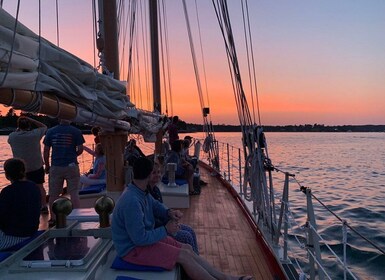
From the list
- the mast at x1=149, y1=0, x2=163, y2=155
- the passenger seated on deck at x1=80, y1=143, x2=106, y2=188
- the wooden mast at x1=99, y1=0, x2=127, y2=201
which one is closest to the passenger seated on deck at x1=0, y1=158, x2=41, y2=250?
the wooden mast at x1=99, y1=0, x2=127, y2=201

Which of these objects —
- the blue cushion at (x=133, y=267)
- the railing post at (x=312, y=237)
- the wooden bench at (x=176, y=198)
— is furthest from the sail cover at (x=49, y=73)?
the wooden bench at (x=176, y=198)

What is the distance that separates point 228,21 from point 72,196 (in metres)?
2.97

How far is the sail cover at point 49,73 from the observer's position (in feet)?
7.29

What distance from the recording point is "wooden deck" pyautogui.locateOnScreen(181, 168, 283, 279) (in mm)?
4133

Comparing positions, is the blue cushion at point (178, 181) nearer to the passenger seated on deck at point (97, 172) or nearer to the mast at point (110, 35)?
the passenger seated on deck at point (97, 172)

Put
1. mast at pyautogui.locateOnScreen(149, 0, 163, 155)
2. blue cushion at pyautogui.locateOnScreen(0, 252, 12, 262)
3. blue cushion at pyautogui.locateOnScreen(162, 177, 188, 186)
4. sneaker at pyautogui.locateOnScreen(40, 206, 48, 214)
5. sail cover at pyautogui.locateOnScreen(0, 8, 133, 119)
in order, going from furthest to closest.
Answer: mast at pyautogui.locateOnScreen(149, 0, 163, 155), blue cushion at pyautogui.locateOnScreen(162, 177, 188, 186), sneaker at pyautogui.locateOnScreen(40, 206, 48, 214), blue cushion at pyautogui.locateOnScreen(0, 252, 12, 262), sail cover at pyautogui.locateOnScreen(0, 8, 133, 119)

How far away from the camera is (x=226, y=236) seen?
202 inches

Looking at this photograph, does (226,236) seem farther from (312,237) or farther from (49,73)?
(49,73)

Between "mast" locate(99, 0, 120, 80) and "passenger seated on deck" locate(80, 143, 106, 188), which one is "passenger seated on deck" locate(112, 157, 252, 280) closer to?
"mast" locate(99, 0, 120, 80)

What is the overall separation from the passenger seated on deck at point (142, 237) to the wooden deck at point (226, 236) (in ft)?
3.57

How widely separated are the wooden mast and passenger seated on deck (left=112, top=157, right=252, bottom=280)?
8.16 feet

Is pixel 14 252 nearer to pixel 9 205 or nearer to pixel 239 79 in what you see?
pixel 9 205

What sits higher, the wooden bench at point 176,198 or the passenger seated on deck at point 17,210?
the passenger seated on deck at point 17,210

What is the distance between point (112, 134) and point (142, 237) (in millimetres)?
2731
